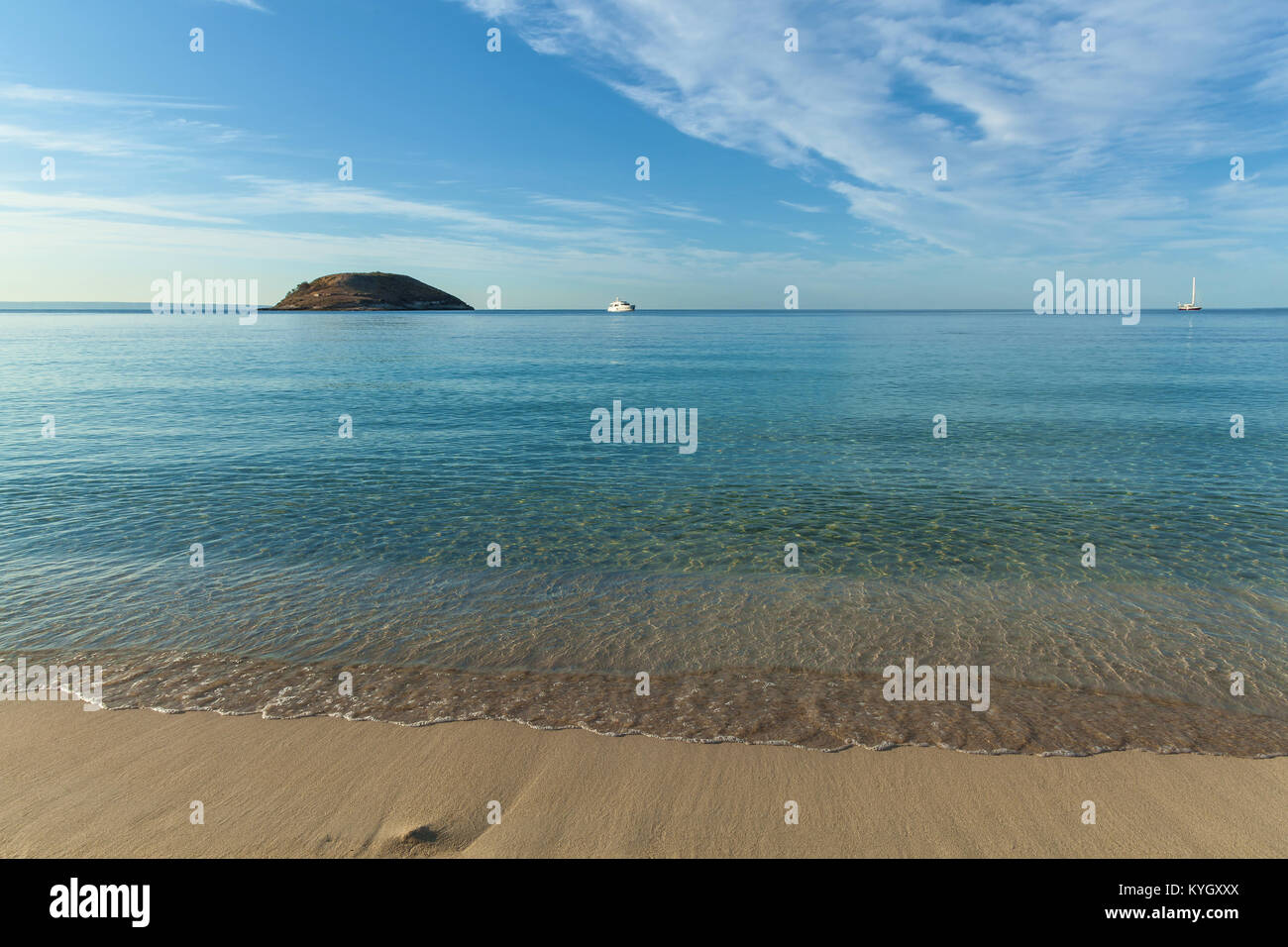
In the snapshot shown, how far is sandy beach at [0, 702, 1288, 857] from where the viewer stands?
5.66 metres

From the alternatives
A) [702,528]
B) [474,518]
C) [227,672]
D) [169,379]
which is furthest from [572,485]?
[169,379]

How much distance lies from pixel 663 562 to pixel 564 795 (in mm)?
6848

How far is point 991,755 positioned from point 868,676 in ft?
6.30

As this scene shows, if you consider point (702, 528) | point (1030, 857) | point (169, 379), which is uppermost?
point (169, 379)

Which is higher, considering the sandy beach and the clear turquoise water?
→ the clear turquoise water

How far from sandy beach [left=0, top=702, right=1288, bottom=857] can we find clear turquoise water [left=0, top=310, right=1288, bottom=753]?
552mm

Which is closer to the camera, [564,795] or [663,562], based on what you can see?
[564,795]

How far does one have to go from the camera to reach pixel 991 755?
702 cm

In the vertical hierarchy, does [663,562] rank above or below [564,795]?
above

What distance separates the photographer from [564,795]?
6281mm

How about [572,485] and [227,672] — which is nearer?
[227,672]

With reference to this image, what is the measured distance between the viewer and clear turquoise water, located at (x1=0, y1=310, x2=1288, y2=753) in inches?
338

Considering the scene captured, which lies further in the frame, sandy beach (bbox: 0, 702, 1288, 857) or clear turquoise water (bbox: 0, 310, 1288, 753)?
clear turquoise water (bbox: 0, 310, 1288, 753)

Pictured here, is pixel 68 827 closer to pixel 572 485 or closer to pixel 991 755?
pixel 991 755
